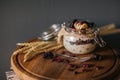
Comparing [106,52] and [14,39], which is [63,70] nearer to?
[106,52]

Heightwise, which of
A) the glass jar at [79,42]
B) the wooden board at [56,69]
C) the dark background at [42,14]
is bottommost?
the wooden board at [56,69]

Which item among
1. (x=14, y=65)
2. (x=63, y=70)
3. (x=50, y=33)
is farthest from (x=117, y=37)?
(x=14, y=65)

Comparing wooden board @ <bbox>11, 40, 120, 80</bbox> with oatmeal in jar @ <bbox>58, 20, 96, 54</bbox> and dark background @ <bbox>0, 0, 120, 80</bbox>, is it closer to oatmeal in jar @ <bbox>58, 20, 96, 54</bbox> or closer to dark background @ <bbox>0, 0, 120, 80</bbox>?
oatmeal in jar @ <bbox>58, 20, 96, 54</bbox>

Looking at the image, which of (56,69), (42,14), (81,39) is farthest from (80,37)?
(42,14)

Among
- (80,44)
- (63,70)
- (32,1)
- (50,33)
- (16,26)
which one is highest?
(32,1)

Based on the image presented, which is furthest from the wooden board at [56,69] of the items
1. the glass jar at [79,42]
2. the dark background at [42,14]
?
the dark background at [42,14]

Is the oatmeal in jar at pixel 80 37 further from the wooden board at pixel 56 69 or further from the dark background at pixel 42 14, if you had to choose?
the dark background at pixel 42 14
